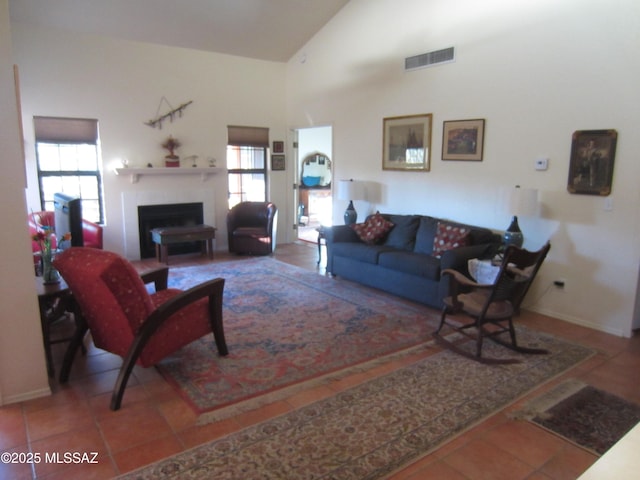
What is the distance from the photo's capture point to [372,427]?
8.43 feet

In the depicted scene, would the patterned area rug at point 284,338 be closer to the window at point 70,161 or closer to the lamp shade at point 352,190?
the lamp shade at point 352,190

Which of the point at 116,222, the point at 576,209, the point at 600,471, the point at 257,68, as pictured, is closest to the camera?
the point at 600,471

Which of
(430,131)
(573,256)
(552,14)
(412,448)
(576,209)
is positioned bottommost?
(412,448)

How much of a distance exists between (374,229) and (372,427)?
3.42 m

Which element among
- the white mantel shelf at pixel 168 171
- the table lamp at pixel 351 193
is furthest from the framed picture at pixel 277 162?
the table lamp at pixel 351 193

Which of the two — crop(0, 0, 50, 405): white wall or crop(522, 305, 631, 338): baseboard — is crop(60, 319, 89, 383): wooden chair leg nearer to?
crop(0, 0, 50, 405): white wall

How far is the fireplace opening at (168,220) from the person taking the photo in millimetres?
6895

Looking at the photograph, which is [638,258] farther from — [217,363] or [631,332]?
[217,363]

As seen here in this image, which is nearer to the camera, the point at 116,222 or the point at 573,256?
the point at 573,256

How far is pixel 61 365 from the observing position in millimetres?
3320

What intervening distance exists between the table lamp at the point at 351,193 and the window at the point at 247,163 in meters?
2.11

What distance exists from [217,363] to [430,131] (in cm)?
381

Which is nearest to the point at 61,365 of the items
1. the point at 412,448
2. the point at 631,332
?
the point at 412,448

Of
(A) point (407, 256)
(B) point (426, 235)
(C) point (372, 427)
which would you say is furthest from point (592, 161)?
(C) point (372, 427)
